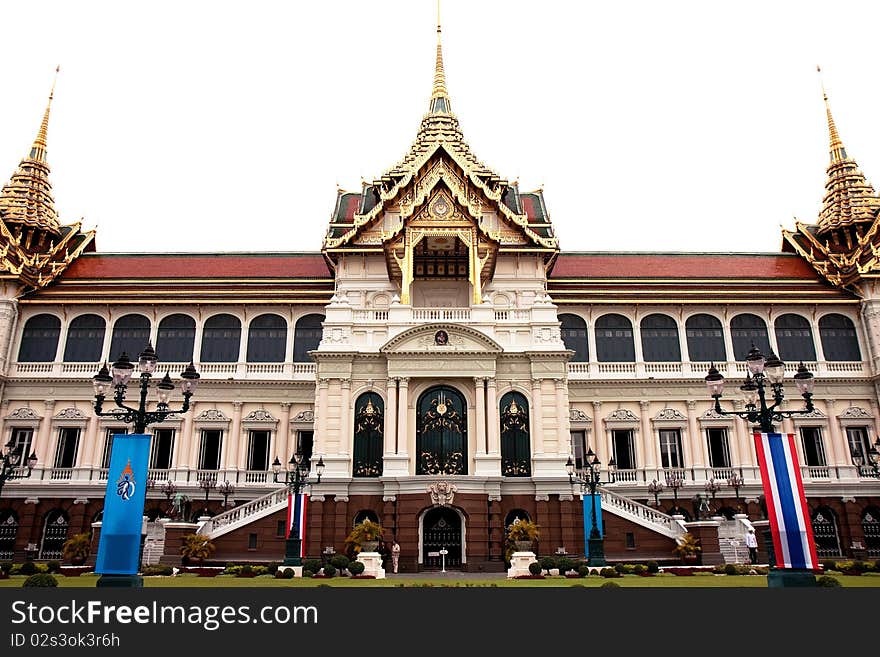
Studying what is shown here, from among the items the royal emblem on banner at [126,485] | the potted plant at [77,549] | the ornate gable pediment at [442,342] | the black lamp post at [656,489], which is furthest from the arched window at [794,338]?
the potted plant at [77,549]

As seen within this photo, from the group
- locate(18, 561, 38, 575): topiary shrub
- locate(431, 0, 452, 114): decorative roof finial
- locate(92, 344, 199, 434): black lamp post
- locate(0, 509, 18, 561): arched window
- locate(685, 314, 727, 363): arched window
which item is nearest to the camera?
locate(92, 344, 199, 434): black lamp post

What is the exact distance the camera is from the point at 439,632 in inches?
330

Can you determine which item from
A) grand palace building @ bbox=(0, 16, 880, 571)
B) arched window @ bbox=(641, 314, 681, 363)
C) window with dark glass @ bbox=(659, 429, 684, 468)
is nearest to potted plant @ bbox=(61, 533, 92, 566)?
grand palace building @ bbox=(0, 16, 880, 571)

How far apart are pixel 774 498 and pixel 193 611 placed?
12296 millimetres

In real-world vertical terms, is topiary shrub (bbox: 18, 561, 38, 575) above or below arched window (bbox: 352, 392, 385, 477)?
below

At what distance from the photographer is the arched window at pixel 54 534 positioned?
3209 centimetres

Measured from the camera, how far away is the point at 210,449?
3444 cm

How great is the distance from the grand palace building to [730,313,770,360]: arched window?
0.36 feet

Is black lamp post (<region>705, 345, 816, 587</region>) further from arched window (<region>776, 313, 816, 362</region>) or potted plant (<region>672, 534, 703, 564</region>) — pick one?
arched window (<region>776, 313, 816, 362</region>)

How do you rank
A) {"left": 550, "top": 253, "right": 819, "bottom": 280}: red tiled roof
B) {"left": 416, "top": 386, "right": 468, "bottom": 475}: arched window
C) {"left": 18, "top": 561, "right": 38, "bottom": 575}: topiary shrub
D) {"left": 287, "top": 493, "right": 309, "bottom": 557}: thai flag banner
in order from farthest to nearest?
{"left": 550, "top": 253, "right": 819, "bottom": 280}: red tiled roof, {"left": 416, "top": 386, "right": 468, "bottom": 475}: arched window, {"left": 287, "top": 493, "right": 309, "bottom": 557}: thai flag banner, {"left": 18, "top": 561, "right": 38, "bottom": 575}: topiary shrub

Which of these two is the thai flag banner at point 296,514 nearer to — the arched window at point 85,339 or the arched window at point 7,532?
the arched window at point 7,532

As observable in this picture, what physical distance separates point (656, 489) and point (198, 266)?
28380 millimetres

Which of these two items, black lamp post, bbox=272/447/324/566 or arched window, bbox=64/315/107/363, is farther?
arched window, bbox=64/315/107/363

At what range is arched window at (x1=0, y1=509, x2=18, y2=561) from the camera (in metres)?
31.9
